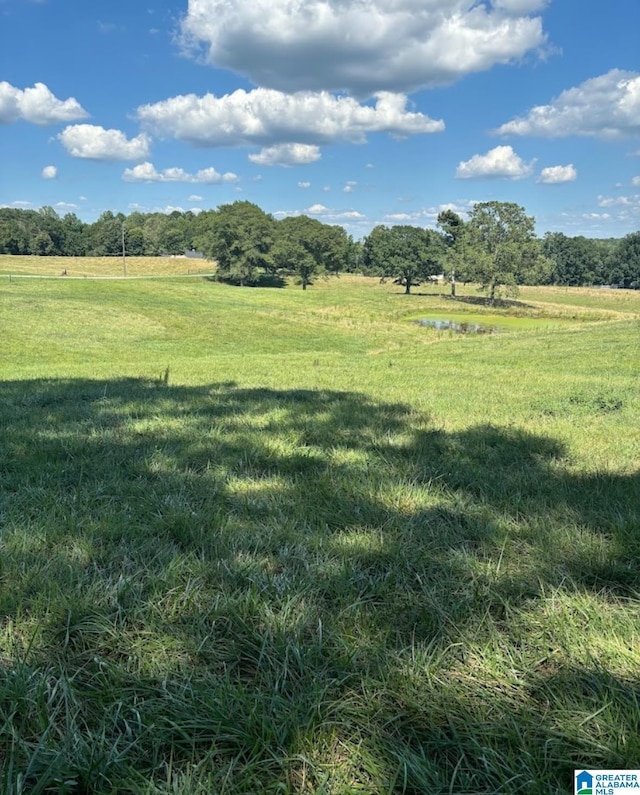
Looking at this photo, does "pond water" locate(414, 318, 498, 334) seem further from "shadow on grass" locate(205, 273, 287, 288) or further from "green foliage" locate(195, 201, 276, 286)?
"shadow on grass" locate(205, 273, 287, 288)

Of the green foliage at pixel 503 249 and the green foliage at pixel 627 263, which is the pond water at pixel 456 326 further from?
the green foliage at pixel 627 263

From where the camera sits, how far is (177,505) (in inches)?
121

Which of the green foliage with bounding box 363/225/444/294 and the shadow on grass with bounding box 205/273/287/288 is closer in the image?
the green foliage with bounding box 363/225/444/294

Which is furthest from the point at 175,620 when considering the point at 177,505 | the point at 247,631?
the point at 177,505

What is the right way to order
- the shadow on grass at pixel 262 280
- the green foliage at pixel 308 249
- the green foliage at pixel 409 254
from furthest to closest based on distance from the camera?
the green foliage at pixel 308 249, the shadow on grass at pixel 262 280, the green foliage at pixel 409 254

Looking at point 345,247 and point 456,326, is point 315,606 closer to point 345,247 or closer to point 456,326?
point 456,326

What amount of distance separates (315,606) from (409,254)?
68.2m

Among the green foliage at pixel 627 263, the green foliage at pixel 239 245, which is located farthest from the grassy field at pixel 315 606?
the green foliage at pixel 627 263

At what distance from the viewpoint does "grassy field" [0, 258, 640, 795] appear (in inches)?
58.5

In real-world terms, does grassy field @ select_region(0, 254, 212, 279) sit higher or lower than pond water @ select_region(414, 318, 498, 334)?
higher
